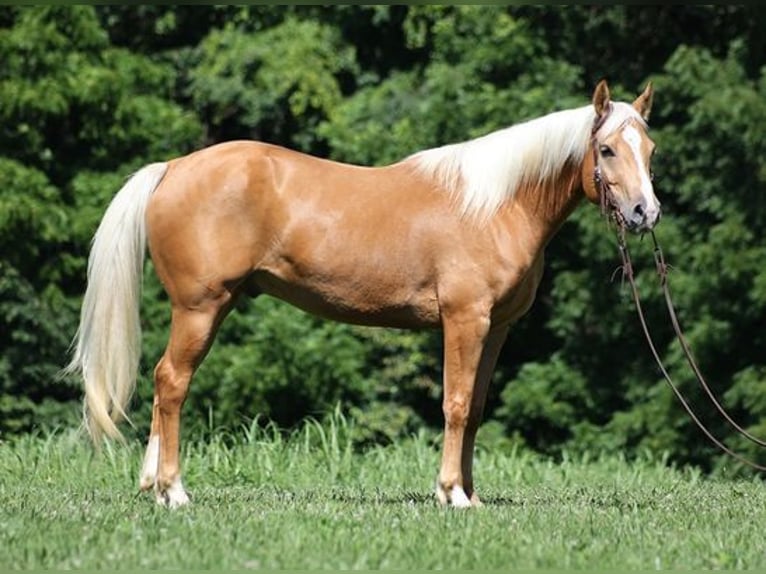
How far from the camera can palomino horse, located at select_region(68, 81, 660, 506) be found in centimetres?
714

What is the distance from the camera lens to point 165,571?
5.11 meters

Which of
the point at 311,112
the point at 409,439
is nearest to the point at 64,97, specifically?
the point at 311,112

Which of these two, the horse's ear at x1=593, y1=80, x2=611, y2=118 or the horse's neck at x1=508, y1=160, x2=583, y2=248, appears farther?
the horse's neck at x1=508, y1=160, x2=583, y2=248

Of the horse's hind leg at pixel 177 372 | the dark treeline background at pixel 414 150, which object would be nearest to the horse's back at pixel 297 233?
the horse's hind leg at pixel 177 372

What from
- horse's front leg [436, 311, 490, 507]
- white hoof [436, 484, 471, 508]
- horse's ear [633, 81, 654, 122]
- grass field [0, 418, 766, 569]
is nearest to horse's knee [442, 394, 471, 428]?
horse's front leg [436, 311, 490, 507]

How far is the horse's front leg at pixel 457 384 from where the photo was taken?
7.15m

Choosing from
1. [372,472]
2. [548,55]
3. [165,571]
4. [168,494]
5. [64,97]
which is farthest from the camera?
[548,55]

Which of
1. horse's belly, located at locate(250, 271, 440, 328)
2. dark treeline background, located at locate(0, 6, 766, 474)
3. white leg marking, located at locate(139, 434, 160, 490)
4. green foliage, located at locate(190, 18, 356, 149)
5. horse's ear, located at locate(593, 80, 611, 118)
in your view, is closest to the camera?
horse's ear, located at locate(593, 80, 611, 118)

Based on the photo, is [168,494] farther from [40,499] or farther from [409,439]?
[409,439]

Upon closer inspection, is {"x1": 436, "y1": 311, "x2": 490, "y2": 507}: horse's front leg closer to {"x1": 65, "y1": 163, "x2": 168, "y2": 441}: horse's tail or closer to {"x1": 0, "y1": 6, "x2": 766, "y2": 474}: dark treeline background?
{"x1": 65, "y1": 163, "x2": 168, "y2": 441}: horse's tail

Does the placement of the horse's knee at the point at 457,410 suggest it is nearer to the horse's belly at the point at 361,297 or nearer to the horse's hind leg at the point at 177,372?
the horse's belly at the point at 361,297

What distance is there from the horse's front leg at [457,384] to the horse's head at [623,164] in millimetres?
888

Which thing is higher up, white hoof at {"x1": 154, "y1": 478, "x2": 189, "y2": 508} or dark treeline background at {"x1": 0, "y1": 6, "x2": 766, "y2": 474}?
white hoof at {"x1": 154, "y1": 478, "x2": 189, "y2": 508}

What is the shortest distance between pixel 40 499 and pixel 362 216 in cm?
221
